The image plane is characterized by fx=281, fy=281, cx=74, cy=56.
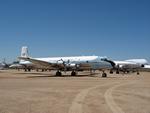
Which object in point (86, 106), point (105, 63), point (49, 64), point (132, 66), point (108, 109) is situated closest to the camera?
point (108, 109)

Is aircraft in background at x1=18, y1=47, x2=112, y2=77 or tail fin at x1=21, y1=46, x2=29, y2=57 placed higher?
tail fin at x1=21, y1=46, x2=29, y2=57

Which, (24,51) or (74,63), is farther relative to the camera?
(24,51)

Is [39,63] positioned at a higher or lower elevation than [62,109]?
higher

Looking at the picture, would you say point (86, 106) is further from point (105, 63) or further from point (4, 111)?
point (105, 63)

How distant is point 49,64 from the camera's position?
51.4m

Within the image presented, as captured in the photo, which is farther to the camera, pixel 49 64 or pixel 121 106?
pixel 49 64

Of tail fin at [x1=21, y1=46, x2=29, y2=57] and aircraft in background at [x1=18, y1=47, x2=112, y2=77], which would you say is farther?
tail fin at [x1=21, y1=46, x2=29, y2=57]

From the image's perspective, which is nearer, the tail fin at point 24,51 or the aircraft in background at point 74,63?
the aircraft in background at point 74,63

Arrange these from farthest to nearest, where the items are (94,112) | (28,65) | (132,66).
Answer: (132,66) → (28,65) → (94,112)

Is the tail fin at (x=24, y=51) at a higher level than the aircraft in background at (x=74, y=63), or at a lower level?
higher

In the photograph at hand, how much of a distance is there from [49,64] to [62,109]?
4010cm

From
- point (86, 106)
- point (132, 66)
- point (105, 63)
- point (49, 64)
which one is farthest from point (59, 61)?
point (86, 106)

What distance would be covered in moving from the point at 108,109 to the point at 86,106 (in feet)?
3.85

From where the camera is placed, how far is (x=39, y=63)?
2078 inches
